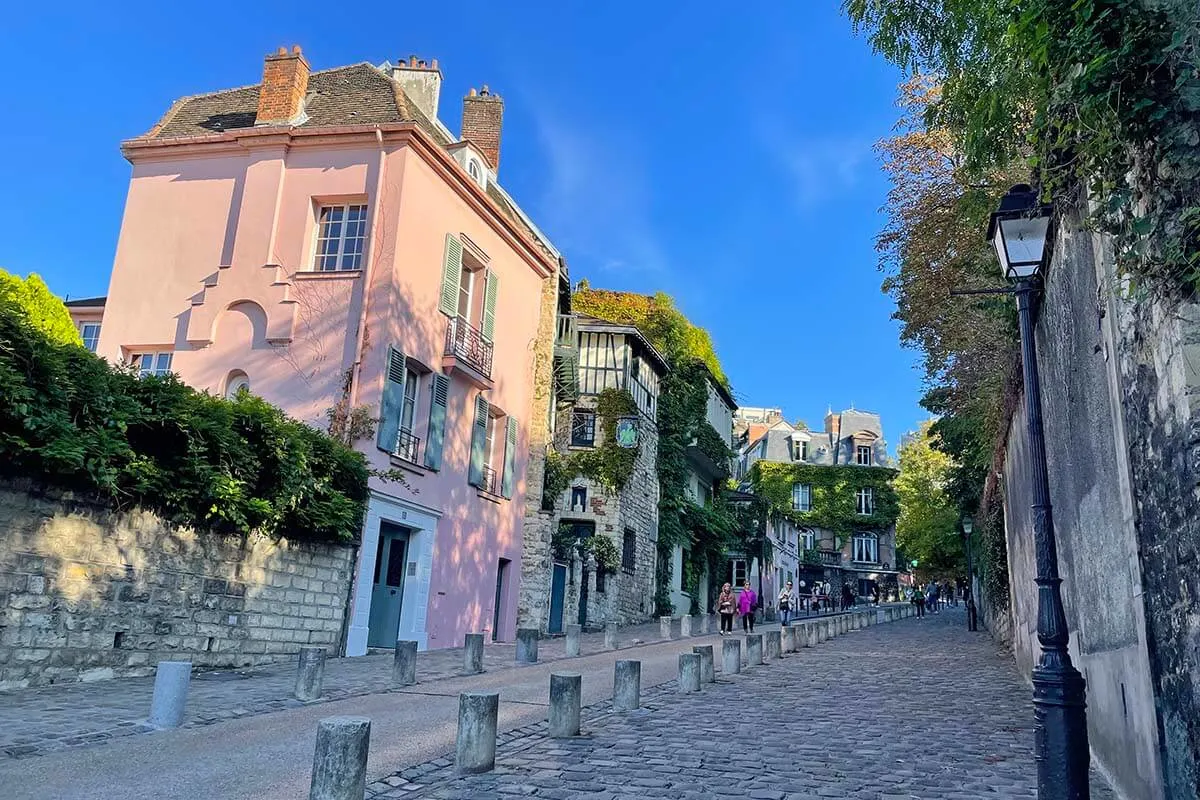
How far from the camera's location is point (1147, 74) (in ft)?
14.1

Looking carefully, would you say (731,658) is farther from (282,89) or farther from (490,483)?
(282,89)

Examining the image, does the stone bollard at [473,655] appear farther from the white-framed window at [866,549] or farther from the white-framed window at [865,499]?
the white-framed window at [865,499]

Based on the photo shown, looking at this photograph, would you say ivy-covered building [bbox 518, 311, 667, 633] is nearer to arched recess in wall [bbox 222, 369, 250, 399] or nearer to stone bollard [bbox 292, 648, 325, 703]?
arched recess in wall [bbox 222, 369, 250, 399]

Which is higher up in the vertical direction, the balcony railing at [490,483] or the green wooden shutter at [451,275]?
the green wooden shutter at [451,275]

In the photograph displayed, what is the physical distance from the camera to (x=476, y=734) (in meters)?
6.47

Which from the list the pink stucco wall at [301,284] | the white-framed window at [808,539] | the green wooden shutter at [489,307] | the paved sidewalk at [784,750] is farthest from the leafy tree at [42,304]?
the white-framed window at [808,539]

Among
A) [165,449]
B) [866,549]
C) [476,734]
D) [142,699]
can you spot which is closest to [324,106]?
[165,449]

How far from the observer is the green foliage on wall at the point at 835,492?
197 feet

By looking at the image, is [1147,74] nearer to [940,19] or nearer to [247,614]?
[940,19]

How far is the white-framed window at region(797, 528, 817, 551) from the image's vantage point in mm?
59781

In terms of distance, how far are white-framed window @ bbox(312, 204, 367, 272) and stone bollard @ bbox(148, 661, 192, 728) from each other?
10.5 meters

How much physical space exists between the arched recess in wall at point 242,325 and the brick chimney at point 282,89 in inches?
166

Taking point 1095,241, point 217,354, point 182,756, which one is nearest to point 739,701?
point 182,756

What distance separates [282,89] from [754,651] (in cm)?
1506
